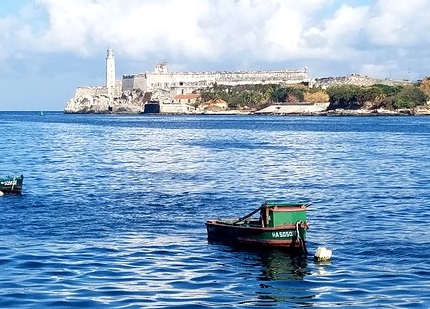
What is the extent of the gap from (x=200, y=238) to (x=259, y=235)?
2423 mm

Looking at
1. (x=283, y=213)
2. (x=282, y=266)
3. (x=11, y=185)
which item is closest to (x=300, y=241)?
(x=283, y=213)

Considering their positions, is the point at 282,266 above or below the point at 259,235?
below

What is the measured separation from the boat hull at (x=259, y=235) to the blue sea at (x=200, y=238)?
1.13 ft

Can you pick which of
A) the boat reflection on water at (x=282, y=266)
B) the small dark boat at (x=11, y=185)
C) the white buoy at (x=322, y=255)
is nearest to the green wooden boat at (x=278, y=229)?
the boat reflection on water at (x=282, y=266)

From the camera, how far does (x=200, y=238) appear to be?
941 inches

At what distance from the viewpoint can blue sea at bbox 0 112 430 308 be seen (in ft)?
56.3

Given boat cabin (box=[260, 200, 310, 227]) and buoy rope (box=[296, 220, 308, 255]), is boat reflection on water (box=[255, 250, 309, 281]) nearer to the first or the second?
buoy rope (box=[296, 220, 308, 255])

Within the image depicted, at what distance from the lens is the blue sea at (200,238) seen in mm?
17156

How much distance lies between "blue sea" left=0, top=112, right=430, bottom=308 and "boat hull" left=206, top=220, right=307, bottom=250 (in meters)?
0.35

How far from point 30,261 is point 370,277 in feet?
27.2

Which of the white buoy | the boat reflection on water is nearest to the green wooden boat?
the boat reflection on water

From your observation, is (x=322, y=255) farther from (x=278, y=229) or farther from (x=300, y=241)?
(x=278, y=229)

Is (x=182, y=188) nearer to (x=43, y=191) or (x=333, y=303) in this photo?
(x=43, y=191)

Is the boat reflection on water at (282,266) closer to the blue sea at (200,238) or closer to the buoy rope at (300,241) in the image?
the blue sea at (200,238)
